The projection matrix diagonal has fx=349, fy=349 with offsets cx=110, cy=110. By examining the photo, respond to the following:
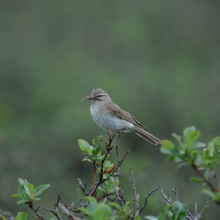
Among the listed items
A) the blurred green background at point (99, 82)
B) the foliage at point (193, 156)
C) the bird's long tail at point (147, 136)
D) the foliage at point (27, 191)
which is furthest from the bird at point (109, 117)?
the foliage at point (193, 156)

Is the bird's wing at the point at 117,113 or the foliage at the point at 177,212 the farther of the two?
the bird's wing at the point at 117,113

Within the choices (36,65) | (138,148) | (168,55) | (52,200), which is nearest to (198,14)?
(168,55)

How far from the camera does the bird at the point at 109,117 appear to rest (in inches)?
176

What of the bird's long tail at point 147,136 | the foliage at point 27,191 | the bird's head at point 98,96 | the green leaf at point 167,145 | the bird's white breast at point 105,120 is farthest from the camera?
the bird's long tail at point 147,136

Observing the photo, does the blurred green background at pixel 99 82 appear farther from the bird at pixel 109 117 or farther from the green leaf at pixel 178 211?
the green leaf at pixel 178 211

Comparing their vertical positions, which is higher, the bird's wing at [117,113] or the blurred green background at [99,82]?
the blurred green background at [99,82]

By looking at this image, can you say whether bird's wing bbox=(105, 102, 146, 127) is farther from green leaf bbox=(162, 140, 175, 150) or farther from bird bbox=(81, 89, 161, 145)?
green leaf bbox=(162, 140, 175, 150)

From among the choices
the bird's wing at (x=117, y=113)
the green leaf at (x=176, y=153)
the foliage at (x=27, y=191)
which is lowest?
the foliage at (x=27, y=191)

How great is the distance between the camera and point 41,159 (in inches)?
314

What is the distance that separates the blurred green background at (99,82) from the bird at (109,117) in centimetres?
228

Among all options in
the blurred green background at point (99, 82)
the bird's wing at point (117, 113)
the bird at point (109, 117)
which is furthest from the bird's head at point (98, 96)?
the blurred green background at point (99, 82)

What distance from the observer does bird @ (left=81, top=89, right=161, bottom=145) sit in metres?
4.47

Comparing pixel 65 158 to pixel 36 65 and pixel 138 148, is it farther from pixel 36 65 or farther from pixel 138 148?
→ pixel 36 65

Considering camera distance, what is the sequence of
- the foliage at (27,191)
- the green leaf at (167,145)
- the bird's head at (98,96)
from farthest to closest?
the bird's head at (98,96)
the foliage at (27,191)
the green leaf at (167,145)
